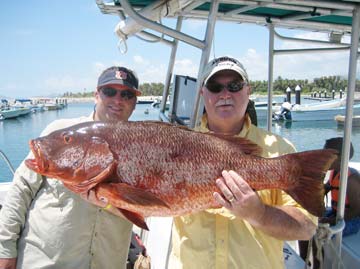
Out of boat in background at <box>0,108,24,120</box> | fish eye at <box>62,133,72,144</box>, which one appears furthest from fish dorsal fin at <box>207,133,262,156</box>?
boat in background at <box>0,108,24,120</box>

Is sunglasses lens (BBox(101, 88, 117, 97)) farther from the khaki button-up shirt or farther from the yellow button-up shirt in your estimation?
the yellow button-up shirt

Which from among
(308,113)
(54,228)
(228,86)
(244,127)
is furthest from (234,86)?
(308,113)

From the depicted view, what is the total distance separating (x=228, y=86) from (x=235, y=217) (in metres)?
0.76

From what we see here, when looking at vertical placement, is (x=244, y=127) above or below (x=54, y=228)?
above

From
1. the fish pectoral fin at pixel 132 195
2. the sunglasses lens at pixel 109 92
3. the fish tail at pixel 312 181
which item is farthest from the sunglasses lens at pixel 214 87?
the sunglasses lens at pixel 109 92

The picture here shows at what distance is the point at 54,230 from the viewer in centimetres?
266

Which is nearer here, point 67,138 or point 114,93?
point 67,138

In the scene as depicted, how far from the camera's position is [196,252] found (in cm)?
212

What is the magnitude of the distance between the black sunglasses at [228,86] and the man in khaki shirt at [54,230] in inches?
44.3

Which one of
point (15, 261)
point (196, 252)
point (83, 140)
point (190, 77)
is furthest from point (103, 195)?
point (190, 77)

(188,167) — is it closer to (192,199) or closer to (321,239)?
(192,199)

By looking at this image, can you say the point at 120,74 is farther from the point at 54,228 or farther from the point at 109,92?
the point at 54,228

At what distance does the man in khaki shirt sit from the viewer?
266 cm

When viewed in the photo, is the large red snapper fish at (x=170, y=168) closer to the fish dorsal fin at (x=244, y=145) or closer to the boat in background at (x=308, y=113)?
the fish dorsal fin at (x=244, y=145)
